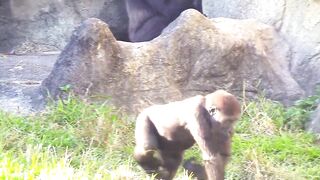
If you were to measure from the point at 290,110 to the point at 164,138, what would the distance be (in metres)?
1.86

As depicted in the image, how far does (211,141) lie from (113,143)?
1.14 metres

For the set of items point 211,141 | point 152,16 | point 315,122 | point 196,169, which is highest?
point 211,141

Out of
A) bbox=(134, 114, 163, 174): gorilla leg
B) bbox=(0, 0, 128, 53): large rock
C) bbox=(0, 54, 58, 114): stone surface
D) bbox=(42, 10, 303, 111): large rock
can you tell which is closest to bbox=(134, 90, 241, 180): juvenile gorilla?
bbox=(134, 114, 163, 174): gorilla leg

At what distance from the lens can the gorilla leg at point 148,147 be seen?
11.7ft

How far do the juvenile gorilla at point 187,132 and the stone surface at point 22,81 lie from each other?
4.80 ft

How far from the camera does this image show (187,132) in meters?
3.46

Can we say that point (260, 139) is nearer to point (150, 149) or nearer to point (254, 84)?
point (254, 84)

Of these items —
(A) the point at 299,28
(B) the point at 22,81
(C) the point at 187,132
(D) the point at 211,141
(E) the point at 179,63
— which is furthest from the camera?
(A) the point at 299,28

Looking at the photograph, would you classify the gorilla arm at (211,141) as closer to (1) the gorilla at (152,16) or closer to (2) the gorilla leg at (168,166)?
(2) the gorilla leg at (168,166)

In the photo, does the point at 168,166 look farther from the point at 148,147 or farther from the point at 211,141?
the point at 211,141

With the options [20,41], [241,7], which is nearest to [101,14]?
[20,41]

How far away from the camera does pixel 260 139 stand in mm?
4770

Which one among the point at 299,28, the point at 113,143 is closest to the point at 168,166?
the point at 113,143

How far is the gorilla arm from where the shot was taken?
130 inches
